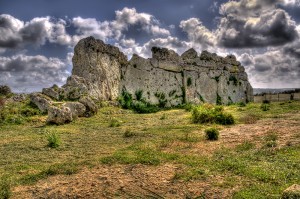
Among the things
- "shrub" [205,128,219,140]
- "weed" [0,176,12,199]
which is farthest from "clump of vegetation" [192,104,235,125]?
"weed" [0,176,12,199]

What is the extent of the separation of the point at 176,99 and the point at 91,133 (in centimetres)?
2475

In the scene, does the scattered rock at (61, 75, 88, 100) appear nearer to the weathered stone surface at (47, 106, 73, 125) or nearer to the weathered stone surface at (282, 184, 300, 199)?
the weathered stone surface at (47, 106, 73, 125)

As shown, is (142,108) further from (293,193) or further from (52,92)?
(293,193)

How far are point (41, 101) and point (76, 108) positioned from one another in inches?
129

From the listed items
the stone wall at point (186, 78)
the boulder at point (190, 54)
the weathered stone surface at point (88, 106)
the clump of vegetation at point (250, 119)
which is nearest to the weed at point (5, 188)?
the clump of vegetation at point (250, 119)

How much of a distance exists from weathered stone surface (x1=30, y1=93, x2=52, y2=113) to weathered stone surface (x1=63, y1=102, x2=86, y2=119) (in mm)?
1883

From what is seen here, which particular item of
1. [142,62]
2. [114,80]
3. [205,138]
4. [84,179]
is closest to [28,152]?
[84,179]

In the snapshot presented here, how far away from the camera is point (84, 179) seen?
29.8ft

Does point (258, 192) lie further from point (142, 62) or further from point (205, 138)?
point (142, 62)

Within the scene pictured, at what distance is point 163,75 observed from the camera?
4172cm

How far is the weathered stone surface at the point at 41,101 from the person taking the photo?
25245mm

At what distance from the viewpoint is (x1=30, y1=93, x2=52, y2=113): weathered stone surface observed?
2525cm

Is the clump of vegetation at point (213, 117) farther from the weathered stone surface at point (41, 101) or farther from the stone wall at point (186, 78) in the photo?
the stone wall at point (186, 78)

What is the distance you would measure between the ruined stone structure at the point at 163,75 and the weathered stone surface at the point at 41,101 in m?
7.29
